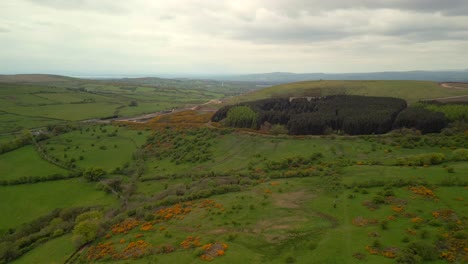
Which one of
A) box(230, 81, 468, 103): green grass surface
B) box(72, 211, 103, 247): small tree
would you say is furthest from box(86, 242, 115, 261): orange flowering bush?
box(230, 81, 468, 103): green grass surface

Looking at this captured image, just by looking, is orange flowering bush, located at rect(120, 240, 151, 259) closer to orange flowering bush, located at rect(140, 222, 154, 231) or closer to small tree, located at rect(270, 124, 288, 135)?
orange flowering bush, located at rect(140, 222, 154, 231)

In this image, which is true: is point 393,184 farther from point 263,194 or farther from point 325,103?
point 325,103

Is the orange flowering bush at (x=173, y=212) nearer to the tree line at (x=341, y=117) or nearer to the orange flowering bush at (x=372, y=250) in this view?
the orange flowering bush at (x=372, y=250)

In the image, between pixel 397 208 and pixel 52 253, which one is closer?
pixel 397 208

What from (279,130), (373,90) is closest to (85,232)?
(279,130)

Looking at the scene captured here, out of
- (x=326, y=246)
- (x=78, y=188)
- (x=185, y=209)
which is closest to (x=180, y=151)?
(x=78, y=188)

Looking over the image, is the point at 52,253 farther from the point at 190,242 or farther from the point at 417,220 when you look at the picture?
the point at 417,220

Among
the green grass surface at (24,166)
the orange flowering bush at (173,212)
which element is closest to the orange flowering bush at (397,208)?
the orange flowering bush at (173,212)
